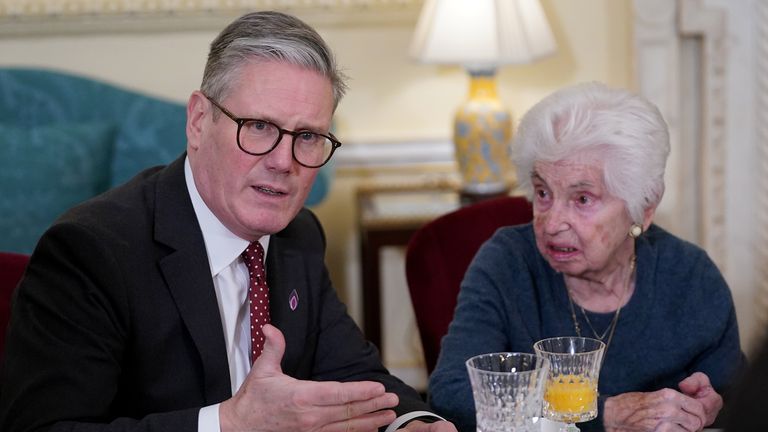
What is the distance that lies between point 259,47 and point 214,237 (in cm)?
35

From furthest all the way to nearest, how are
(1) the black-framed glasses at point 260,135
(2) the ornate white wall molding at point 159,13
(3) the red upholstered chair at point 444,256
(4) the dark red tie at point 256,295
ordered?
(2) the ornate white wall molding at point 159,13 < (3) the red upholstered chair at point 444,256 < (4) the dark red tie at point 256,295 < (1) the black-framed glasses at point 260,135

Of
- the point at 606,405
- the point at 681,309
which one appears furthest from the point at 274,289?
the point at 681,309

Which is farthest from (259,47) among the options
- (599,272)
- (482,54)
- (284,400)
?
(482,54)

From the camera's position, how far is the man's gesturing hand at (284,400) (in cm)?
160

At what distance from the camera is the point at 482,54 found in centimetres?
371

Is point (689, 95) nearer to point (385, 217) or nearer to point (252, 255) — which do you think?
point (385, 217)

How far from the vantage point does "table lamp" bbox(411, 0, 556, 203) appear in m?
3.71

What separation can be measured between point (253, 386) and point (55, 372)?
33 cm

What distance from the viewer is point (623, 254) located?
2.35 m

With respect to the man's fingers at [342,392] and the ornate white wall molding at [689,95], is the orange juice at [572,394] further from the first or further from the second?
the ornate white wall molding at [689,95]

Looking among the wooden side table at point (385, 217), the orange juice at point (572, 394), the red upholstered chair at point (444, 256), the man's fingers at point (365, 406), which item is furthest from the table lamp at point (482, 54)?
the man's fingers at point (365, 406)

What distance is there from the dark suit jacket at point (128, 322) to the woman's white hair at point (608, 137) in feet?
1.84

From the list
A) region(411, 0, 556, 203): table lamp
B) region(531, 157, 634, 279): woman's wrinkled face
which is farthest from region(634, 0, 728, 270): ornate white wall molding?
region(531, 157, 634, 279): woman's wrinkled face

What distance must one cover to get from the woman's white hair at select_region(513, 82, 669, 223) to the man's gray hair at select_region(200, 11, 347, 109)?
53 cm
